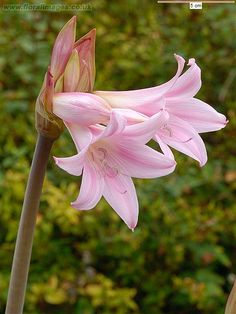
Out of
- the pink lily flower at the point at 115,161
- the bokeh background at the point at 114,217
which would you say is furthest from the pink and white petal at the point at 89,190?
the bokeh background at the point at 114,217

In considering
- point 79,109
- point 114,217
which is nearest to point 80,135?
point 79,109

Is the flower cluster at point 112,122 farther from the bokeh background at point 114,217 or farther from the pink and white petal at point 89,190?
the bokeh background at point 114,217

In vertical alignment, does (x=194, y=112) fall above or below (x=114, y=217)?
above

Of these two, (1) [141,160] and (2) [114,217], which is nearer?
(1) [141,160]

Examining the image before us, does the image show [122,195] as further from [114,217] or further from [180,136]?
[114,217]
